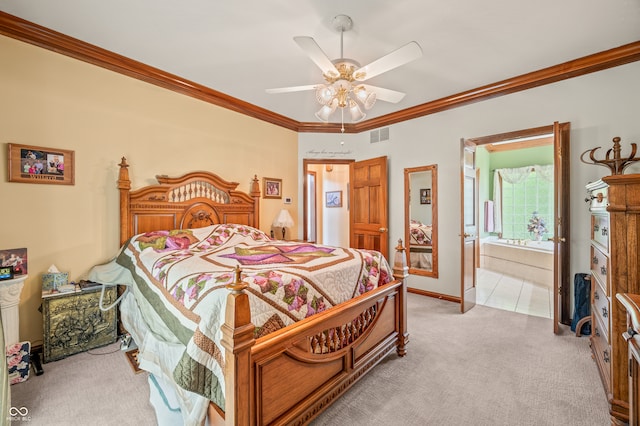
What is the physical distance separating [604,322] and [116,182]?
4348mm

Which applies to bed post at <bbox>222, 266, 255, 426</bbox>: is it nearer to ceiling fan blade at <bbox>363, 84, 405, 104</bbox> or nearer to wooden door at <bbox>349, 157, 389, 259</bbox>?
ceiling fan blade at <bbox>363, 84, 405, 104</bbox>

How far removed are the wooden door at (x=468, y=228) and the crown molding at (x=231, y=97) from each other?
695 mm

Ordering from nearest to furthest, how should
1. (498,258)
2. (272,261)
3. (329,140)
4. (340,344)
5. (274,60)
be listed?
(340,344) → (272,261) → (274,60) → (329,140) → (498,258)

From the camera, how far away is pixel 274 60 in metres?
2.86

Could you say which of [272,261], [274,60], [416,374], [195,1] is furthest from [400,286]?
[195,1]

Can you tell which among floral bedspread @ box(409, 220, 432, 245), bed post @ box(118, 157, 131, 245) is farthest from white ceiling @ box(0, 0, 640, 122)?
floral bedspread @ box(409, 220, 432, 245)

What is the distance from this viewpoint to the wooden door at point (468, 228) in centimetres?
343

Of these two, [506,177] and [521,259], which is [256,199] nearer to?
[521,259]

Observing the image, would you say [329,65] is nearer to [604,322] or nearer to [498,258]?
[604,322]

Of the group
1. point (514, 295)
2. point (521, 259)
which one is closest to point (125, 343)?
point (514, 295)

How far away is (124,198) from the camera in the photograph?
2.92 meters

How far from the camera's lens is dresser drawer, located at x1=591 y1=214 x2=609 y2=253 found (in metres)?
1.76

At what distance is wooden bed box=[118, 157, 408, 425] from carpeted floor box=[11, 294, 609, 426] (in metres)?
0.19

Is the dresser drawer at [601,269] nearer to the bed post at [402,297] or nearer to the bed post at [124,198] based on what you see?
the bed post at [402,297]
